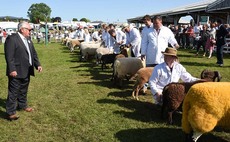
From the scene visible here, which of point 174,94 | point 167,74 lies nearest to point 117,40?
point 167,74

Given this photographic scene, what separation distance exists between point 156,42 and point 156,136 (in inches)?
106

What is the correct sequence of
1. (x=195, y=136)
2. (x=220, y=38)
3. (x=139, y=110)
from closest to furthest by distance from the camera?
(x=195, y=136)
(x=139, y=110)
(x=220, y=38)

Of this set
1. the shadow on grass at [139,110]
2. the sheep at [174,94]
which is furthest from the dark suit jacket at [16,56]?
the sheep at [174,94]

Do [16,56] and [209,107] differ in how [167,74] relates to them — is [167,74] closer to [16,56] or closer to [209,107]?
[209,107]

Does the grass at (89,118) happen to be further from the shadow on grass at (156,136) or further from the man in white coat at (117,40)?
the man in white coat at (117,40)

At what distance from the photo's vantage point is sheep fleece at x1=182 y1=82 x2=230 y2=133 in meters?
3.66

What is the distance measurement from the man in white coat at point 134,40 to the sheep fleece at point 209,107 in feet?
19.3

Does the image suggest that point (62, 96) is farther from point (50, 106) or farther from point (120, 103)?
point (120, 103)

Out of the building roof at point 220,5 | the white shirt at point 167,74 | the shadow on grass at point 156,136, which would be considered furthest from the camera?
the building roof at point 220,5

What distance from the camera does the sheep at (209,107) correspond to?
A: 3658 mm

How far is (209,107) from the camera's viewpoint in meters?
3.68

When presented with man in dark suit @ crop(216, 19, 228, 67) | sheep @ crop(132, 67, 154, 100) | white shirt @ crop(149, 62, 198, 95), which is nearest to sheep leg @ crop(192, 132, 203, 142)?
white shirt @ crop(149, 62, 198, 95)

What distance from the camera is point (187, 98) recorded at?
13.1 feet

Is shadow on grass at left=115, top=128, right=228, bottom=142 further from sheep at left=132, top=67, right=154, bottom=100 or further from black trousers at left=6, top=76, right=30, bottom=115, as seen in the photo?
black trousers at left=6, top=76, right=30, bottom=115
